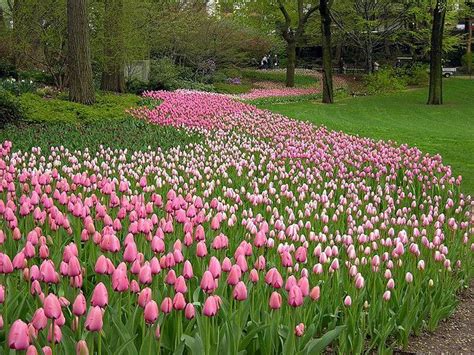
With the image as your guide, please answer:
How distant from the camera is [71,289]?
11.0ft

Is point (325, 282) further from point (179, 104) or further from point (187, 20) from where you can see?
point (187, 20)

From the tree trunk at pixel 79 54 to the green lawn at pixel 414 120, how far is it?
267 inches

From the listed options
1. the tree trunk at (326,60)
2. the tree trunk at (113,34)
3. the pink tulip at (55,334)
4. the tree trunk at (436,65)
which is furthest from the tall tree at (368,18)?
the pink tulip at (55,334)

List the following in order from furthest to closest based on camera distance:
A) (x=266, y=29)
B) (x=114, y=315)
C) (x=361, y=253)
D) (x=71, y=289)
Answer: (x=266, y=29), (x=361, y=253), (x=71, y=289), (x=114, y=315)

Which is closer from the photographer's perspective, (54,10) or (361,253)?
(361,253)

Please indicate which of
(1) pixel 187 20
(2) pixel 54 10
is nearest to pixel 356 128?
(2) pixel 54 10

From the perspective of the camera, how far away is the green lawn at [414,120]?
45.0 ft

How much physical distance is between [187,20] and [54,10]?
39.1 ft

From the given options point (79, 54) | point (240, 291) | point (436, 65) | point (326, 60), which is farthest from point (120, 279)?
point (436, 65)

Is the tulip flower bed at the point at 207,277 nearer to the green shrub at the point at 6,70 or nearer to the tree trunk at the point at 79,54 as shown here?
the tree trunk at the point at 79,54

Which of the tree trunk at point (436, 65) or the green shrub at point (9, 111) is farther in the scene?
the tree trunk at point (436, 65)

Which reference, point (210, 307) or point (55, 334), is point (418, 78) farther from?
point (55, 334)

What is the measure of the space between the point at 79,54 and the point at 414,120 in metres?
11.4

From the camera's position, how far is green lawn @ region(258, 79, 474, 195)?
539 inches
